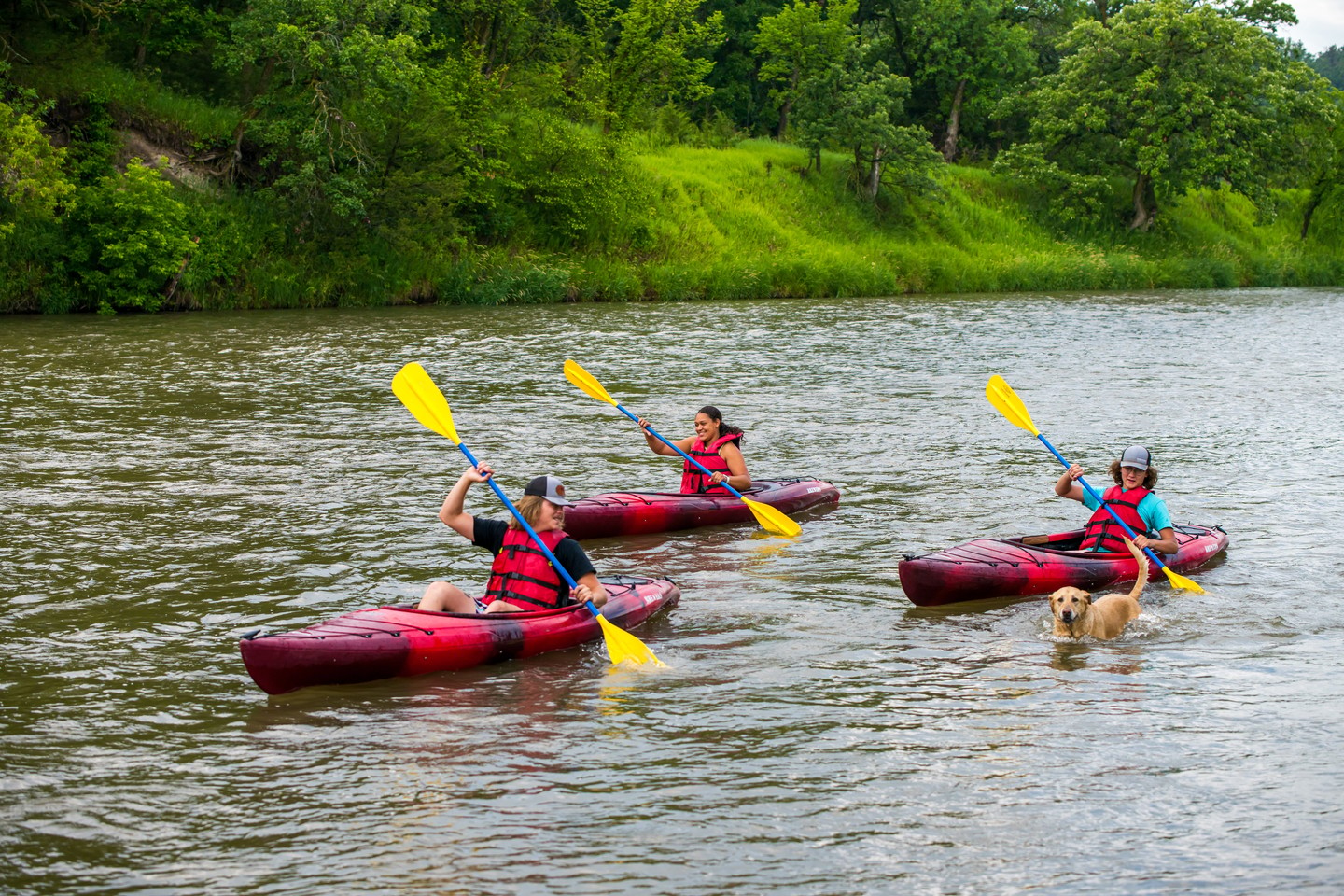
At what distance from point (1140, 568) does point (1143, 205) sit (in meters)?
36.8

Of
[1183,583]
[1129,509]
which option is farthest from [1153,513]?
[1183,583]

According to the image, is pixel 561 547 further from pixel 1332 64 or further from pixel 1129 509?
pixel 1332 64

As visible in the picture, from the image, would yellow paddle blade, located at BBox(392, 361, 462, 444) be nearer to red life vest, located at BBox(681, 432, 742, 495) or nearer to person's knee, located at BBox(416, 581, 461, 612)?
person's knee, located at BBox(416, 581, 461, 612)

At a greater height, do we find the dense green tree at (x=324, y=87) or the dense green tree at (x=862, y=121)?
the dense green tree at (x=862, y=121)

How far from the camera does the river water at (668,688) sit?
4617 millimetres

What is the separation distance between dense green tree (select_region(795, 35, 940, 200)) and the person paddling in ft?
106

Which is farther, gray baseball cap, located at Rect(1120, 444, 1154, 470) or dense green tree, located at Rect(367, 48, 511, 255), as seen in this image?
dense green tree, located at Rect(367, 48, 511, 255)

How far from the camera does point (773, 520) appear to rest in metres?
9.70

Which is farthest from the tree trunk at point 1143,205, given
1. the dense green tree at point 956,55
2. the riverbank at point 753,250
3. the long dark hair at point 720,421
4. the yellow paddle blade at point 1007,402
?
the long dark hair at point 720,421

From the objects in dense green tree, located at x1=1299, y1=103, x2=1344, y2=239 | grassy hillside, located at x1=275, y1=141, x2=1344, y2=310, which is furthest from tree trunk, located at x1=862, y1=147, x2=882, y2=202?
dense green tree, located at x1=1299, y1=103, x2=1344, y2=239

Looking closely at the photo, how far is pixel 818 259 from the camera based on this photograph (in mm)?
33094

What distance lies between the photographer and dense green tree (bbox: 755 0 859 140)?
39.7 metres

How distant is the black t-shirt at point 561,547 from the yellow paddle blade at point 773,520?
2812 millimetres

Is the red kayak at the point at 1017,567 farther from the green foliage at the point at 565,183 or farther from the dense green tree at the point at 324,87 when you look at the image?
the green foliage at the point at 565,183
